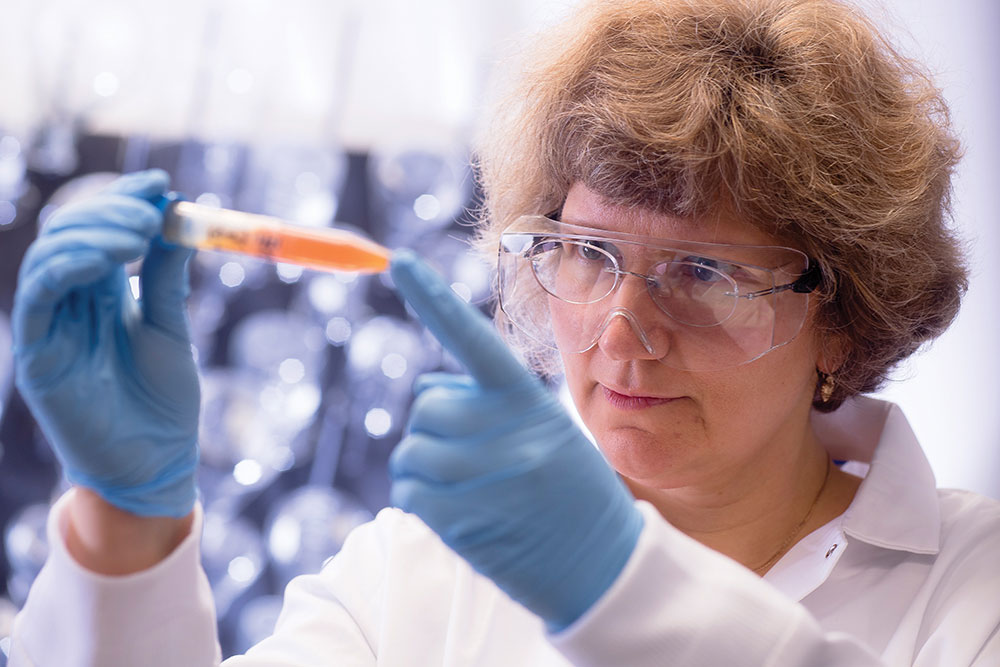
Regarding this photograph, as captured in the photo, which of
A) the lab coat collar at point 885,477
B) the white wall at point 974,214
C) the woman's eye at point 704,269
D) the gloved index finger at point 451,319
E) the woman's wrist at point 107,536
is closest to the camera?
the gloved index finger at point 451,319

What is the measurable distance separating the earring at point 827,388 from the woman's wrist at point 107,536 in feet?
3.67

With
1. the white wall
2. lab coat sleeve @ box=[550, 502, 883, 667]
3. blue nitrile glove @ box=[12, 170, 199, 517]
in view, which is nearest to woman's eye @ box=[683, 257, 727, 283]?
lab coat sleeve @ box=[550, 502, 883, 667]

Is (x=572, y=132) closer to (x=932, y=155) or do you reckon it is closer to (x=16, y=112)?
(x=932, y=155)

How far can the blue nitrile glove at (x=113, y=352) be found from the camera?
96 centimetres

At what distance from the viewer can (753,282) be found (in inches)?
50.8

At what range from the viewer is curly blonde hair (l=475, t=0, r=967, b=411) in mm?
1283

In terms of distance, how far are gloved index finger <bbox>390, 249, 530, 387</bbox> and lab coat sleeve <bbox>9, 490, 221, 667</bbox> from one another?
1.53 feet

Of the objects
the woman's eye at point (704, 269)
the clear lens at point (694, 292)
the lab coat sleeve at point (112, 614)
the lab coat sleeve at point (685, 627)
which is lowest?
the lab coat sleeve at point (112, 614)

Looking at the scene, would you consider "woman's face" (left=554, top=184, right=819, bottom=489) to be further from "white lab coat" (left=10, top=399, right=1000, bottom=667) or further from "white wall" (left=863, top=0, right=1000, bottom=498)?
"white wall" (left=863, top=0, right=1000, bottom=498)

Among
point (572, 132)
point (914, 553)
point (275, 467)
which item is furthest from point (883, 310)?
point (275, 467)

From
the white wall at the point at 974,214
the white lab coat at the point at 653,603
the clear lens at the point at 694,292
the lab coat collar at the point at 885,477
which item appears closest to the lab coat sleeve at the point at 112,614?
the white lab coat at the point at 653,603

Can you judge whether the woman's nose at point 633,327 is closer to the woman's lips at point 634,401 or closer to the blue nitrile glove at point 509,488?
the woman's lips at point 634,401

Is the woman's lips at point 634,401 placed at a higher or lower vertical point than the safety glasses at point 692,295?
lower

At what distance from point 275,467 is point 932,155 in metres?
1.98
